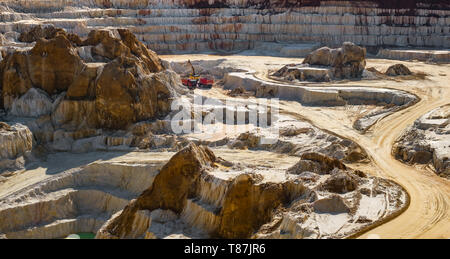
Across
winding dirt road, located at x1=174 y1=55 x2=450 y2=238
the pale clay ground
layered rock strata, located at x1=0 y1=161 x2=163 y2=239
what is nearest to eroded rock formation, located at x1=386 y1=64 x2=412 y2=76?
winding dirt road, located at x1=174 y1=55 x2=450 y2=238

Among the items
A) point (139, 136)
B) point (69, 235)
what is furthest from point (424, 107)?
point (69, 235)

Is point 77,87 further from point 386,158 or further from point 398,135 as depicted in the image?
point 398,135

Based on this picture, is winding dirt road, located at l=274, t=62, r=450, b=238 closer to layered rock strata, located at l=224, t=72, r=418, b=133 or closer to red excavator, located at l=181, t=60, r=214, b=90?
layered rock strata, located at l=224, t=72, r=418, b=133

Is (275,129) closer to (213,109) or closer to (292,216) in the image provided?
(213,109)

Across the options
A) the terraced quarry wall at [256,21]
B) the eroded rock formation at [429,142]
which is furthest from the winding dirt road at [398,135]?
the terraced quarry wall at [256,21]

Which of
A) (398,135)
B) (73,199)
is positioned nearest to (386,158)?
(398,135)

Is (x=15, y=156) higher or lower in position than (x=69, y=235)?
higher

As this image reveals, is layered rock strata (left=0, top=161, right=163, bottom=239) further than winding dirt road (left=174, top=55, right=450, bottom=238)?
Yes
